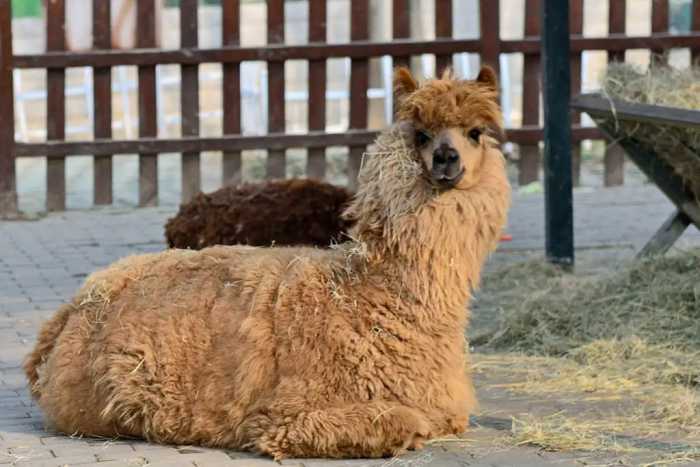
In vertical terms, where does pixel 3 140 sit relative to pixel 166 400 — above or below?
above

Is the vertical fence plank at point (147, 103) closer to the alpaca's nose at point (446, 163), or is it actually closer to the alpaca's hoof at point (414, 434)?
the alpaca's nose at point (446, 163)

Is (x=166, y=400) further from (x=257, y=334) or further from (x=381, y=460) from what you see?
(x=381, y=460)

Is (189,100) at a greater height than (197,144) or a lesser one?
greater

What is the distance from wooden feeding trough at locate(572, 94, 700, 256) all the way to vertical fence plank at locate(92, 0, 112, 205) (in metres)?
4.97

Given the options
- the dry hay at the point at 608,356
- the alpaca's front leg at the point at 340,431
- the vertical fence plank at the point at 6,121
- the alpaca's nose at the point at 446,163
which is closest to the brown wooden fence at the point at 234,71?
the vertical fence plank at the point at 6,121

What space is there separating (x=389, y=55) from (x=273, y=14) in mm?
1084

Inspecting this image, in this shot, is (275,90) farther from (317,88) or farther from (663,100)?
(663,100)

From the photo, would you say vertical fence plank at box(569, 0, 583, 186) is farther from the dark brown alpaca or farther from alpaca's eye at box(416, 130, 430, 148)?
alpaca's eye at box(416, 130, 430, 148)

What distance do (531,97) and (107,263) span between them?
15.6ft

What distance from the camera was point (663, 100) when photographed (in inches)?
308

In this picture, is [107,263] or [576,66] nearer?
[107,263]

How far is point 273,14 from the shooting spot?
1191cm

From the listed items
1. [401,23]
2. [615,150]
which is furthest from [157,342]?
[615,150]

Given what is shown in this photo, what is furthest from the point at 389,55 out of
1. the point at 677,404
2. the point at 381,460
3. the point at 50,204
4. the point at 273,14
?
the point at 381,460
